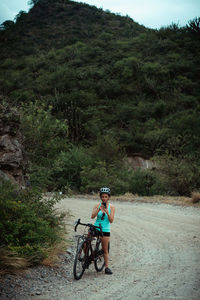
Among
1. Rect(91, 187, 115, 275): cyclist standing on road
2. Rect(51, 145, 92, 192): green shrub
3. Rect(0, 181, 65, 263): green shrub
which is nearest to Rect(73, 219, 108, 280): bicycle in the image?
Rect(91, 187, 115, 275): cyclist standing on road

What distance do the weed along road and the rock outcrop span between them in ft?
7.92

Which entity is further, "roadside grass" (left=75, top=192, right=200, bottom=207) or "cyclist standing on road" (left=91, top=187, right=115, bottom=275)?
"roadside grass" (left=75, top=192, right=200, bottom=207)

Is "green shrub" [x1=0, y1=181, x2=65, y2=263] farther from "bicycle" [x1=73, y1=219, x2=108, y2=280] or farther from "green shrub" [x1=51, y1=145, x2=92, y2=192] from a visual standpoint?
"green shrub" [x1=51, y1=145, x2=92, y2=192]

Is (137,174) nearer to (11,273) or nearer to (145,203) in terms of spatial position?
(145,203)

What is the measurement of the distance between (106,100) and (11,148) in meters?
29.1

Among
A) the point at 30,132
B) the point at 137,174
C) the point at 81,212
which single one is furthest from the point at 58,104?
the point at 81,212

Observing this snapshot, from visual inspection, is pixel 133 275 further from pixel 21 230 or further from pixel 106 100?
pixel 106 100

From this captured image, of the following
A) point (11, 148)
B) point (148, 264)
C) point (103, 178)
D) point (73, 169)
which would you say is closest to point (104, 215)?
point (148, 264)

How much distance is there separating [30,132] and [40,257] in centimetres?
890

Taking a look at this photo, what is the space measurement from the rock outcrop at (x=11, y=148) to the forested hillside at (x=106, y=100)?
0.39 m

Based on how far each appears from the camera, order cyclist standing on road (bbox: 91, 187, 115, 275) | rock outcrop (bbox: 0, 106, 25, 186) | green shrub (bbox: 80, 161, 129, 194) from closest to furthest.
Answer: cyclist standing on road (bbox: 91, 187, 115, 275) → rock outcrop (bbox: 0, 106, 25, 186) → green shrub (bbox: 80, 161, 129, 194)

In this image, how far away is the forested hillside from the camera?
59.9 feet

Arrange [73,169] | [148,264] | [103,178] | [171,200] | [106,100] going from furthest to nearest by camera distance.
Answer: [106,100] → [73,169] → [103,178] → [171,200] → [148,264]

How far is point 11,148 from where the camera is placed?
801cm
